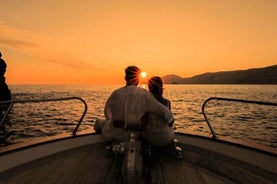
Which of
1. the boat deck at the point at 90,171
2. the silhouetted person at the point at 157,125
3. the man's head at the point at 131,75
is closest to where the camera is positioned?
the boat deck at the point at 90,171

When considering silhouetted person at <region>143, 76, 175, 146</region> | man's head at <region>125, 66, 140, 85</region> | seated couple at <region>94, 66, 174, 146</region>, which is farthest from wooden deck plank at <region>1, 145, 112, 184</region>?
man's head at <region>125, 66, 140, 85</region>

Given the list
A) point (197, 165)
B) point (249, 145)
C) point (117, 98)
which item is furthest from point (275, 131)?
point (117, 98)

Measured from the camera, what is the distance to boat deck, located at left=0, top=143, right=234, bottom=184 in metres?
2.64

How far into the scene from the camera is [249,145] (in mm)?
3717

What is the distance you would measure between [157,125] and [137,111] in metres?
0.64

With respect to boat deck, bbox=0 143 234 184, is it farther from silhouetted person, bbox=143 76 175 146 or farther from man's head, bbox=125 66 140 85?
man's head, bbox=125 66 140 85

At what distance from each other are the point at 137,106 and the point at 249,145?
2.58 m

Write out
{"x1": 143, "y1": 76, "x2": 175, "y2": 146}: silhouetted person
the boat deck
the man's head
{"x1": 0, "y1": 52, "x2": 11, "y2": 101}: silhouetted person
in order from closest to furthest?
the boat deck < the man's head < {"x1": 143, "y1": 76, "x2": 175, "y2": 146}: silhouetted person < {"x1": 0, "y1": 52, "x2": 11, "y2": 101}: silhouetted person

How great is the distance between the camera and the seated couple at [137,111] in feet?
8.80

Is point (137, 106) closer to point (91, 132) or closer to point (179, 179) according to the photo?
point (179, 179)

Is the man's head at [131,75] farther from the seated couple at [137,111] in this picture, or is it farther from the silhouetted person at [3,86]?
the silhouetted person at [3,86]

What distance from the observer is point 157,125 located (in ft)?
10.3

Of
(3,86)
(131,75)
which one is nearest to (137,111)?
(131,75)

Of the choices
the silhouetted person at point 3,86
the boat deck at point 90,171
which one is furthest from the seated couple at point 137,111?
the silhouetted person at point 3,86
